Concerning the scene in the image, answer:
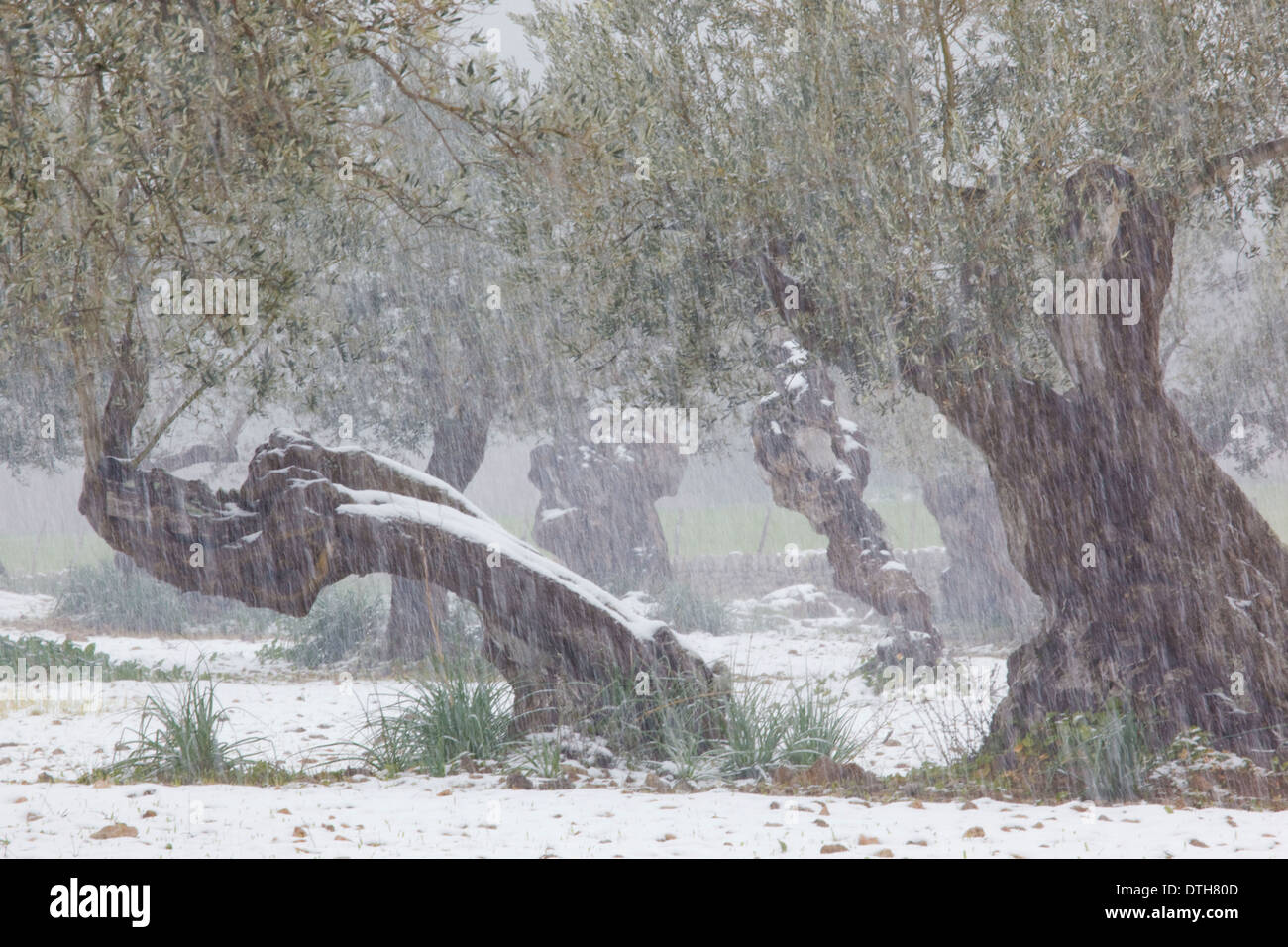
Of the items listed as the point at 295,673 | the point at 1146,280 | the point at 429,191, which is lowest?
the point at 295,673

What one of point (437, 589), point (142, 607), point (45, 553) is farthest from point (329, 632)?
point (45, 553)

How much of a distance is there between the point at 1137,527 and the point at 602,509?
1762cm

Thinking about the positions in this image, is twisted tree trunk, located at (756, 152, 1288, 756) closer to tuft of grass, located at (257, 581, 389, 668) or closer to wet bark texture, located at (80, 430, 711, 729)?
wet bark texture, located at (80, 430, 711, 729)

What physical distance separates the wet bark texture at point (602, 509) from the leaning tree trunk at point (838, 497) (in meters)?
9.68

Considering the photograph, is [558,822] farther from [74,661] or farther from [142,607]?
[142,607]

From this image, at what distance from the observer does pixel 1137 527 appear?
326 inches

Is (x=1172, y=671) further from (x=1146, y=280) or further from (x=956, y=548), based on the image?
(x=956, y=548)

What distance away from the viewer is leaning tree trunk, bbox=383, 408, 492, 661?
17875 millimetres

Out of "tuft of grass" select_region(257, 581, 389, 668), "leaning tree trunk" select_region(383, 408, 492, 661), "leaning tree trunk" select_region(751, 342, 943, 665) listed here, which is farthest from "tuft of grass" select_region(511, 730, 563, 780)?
"tuft of grass" select_region(257, 581, 389, 668)

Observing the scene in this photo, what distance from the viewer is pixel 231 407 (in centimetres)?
2031

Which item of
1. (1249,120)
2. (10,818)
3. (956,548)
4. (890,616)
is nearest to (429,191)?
(10,818)
